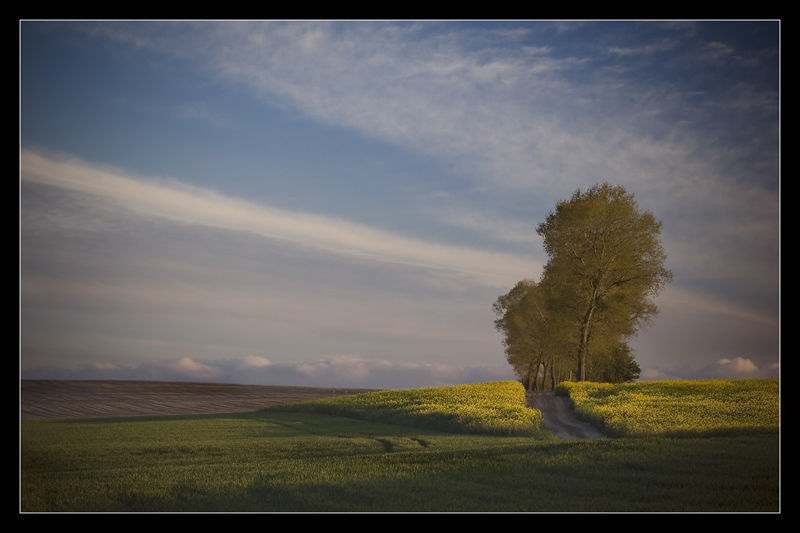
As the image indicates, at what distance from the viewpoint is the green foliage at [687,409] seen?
50.8ft

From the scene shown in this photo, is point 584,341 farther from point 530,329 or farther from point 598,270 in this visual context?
point 530,329

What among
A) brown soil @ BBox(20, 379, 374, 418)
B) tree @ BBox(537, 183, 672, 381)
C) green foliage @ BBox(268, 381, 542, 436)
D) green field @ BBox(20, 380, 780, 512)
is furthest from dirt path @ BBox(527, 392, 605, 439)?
brown soil @ BBox(20, 379, 374, 418)

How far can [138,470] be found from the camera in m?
13.4

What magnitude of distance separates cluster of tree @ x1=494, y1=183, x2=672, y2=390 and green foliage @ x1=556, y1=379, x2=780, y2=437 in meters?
5.15

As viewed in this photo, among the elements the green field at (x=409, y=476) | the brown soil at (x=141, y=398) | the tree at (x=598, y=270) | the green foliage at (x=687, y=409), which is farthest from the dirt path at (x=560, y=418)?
the brown soil at (x=141, y=398)

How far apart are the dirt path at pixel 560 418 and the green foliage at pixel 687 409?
1.17 ft

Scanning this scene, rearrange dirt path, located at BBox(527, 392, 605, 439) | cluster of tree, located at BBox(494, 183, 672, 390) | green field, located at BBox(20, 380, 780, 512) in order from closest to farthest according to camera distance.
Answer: green field, located at BBox(20, 380, 780, 512) < dirt path, located at BBox(527, 392, 605, 439) < cluster of tree, located at BBox(494, 183, 672, 390)

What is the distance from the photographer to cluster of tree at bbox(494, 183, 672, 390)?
2786 centimetres

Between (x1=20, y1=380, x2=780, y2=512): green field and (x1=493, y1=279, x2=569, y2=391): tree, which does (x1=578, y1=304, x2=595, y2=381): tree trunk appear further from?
(x1=20, y1=380, x2=780, y2=512): green field

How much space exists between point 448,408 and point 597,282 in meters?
12.2

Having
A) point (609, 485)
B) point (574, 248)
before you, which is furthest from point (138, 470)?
point (574, 248)

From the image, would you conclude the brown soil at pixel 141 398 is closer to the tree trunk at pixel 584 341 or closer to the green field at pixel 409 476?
the green field at pixel 409 476
